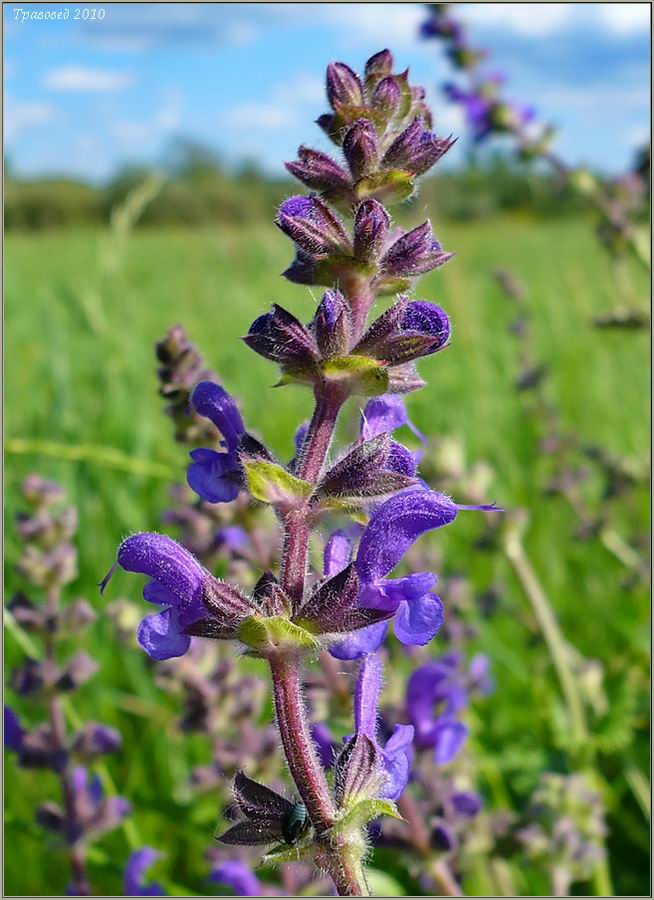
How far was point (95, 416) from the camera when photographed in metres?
3.99

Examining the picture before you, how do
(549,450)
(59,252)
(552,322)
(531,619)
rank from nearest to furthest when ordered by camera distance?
(531,619) → (549,450) → (552,322) → (59,252)

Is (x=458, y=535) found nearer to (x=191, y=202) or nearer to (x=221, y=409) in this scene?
(x=221, y=409)

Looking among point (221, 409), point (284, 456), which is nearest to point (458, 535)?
point (284, 456)

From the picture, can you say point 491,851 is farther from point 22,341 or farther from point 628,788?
point 22,341

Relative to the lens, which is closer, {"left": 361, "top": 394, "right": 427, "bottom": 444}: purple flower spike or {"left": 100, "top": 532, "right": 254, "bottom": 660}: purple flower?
{"left": 100, "top": 532, "right": 254, "bottom": 660}: purple flower

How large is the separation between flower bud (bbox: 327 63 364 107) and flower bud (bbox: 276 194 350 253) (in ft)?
0.52

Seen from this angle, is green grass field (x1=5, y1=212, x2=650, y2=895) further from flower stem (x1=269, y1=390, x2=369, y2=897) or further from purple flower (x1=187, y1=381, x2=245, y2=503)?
flower stem (x1=269, y1=390, x2=369, y2=897)

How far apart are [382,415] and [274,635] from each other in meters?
0.40

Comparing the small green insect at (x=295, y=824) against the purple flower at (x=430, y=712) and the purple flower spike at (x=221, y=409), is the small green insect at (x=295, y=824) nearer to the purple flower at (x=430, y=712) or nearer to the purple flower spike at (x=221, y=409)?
the purple flower spike at (x=221, y=409)

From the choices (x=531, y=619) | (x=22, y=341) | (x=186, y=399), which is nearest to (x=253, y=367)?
(x=22, y=341)

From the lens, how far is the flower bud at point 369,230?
1043 millimetres

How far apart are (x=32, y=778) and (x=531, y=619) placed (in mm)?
1523

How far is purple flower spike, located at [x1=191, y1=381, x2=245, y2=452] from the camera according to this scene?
1.20 metres

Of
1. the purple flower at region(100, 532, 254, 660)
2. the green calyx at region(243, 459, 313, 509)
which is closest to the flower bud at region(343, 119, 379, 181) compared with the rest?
the green calyx at region(243, 459, 313, 509)
